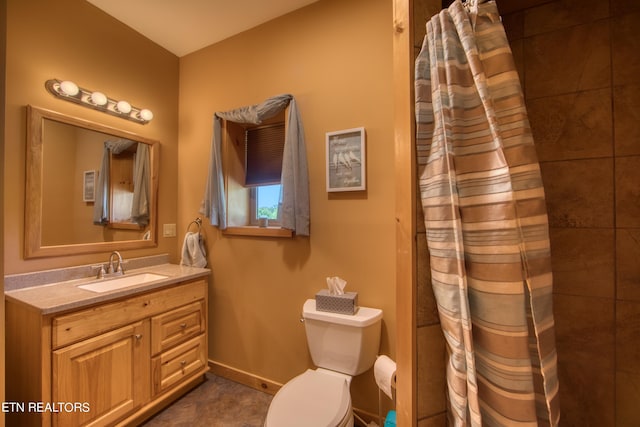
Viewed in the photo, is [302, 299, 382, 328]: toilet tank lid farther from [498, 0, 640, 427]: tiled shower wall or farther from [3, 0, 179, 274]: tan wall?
[3, 0, 179, 274]: tan wall

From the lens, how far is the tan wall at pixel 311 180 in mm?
1512

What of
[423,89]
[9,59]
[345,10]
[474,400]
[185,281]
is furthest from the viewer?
[185,281]

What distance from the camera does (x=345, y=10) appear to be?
161 centimetres

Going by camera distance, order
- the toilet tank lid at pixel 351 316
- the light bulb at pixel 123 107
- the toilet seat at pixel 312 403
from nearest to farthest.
Answer: 1. the toilet seat at pixel 312 403
2. the toilet tank lid at pixel 351 316
3. the light bulb at pixel 123 107

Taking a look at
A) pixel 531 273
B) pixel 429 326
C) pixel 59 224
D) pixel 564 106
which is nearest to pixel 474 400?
pixel 429 326

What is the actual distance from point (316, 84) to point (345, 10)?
45 centimetres

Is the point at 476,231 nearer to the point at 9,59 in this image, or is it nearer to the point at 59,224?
the point at 59,224

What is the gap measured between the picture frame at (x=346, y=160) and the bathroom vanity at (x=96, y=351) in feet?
3.96

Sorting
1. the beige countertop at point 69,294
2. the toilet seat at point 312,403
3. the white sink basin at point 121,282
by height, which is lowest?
the toilet seat at point 312,403

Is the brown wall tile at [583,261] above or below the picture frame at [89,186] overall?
below

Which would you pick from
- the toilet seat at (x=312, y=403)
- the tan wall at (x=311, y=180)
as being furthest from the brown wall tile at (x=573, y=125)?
the toilet seat at (x=312, y=403)

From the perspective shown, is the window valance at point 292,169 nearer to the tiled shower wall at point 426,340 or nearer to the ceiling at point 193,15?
the ceiling at point 193,15

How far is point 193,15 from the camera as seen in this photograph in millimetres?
1834

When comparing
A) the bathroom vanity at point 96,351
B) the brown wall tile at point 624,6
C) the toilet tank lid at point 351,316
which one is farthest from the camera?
the toilet tank lid at point 351,316
